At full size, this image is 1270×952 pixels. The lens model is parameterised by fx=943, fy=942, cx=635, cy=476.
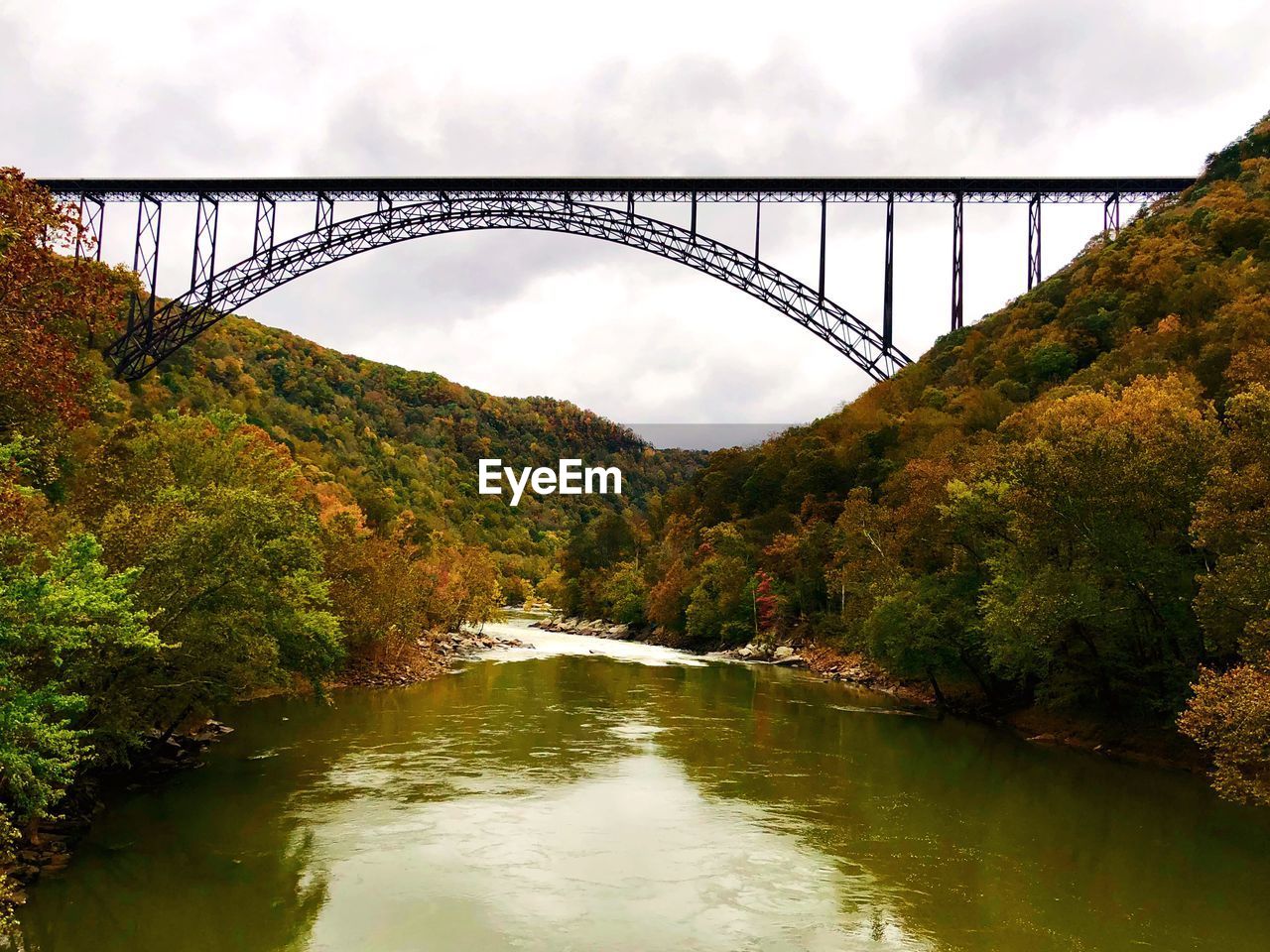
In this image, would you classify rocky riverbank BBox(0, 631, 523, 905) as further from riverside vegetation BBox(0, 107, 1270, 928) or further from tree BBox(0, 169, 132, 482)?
tree BBox(0, 169, 132, 482)

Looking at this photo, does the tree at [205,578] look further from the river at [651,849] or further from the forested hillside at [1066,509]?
the forested hillside at [1066,509]

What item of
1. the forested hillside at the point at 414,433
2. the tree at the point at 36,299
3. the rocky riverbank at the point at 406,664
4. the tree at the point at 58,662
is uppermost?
the forested hillside at the point at 414,433

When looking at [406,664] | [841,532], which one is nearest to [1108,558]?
[841,532]

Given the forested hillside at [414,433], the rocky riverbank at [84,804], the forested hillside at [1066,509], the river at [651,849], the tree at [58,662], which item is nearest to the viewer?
the tree at [58,662]

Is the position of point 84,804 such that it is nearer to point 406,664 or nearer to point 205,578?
point 205,578

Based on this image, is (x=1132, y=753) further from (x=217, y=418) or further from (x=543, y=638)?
(x=543, y=638)

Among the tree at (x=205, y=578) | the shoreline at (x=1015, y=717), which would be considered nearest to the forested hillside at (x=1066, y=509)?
the shoreline at (x=1015, y=717)

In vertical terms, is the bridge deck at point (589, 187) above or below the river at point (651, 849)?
above

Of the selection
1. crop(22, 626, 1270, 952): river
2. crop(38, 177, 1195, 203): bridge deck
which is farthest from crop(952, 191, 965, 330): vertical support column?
crop(22, 626, 1270, 952): river
